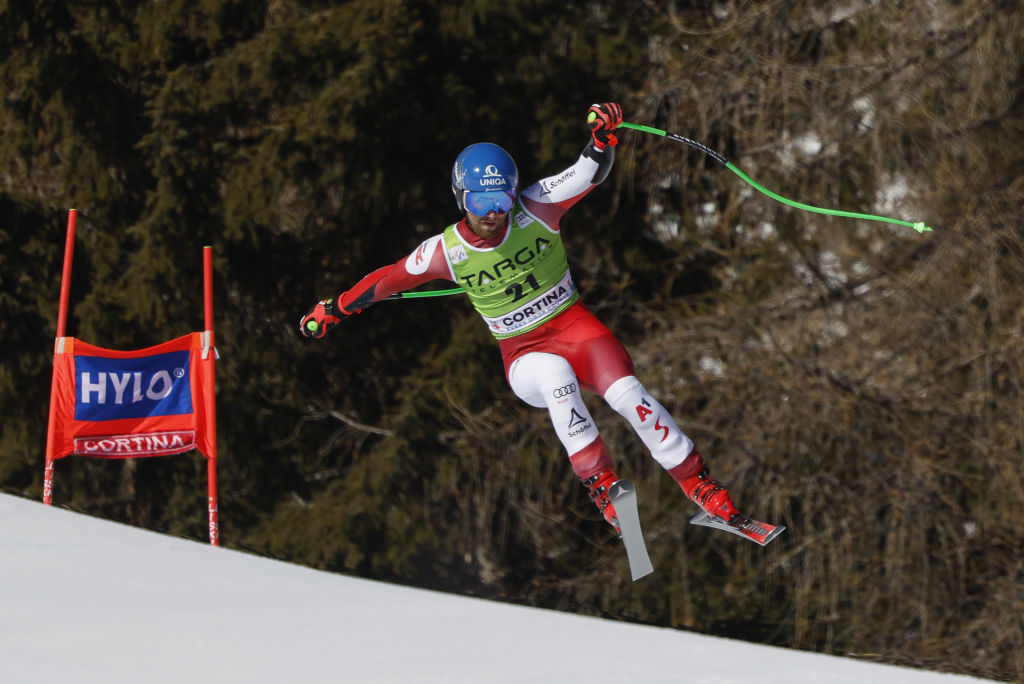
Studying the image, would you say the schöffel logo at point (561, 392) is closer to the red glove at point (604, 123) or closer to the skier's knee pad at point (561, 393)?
the skier's knee pad at point (561, 393)

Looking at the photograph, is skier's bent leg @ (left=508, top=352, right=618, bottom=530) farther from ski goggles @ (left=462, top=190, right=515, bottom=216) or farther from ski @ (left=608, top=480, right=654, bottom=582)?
ski goggles @ (left=462, top=190, right=515, bottom=216)

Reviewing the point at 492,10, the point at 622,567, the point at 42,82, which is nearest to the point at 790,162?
the point at 492,10

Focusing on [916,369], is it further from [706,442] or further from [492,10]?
[492,10]

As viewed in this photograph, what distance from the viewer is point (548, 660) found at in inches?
193

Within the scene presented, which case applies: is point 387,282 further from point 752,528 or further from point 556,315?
point 752,528

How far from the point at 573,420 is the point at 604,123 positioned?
4.32 ft

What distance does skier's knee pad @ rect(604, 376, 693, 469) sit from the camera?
6023mm

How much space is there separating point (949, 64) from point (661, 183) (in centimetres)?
260

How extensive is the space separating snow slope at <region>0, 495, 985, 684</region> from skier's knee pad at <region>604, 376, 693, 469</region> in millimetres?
909

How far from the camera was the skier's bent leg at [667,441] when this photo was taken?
6.03 metres

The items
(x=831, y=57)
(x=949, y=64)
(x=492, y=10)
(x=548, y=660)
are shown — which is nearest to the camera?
(x=548, y=660)

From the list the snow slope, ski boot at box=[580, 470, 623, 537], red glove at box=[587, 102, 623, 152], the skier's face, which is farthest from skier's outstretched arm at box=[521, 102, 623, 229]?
the snow slope

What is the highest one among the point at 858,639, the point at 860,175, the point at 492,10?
the point at 492,10

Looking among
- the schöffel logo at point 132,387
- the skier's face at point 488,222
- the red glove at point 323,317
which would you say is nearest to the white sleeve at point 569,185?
the skier's face at point 488,222
